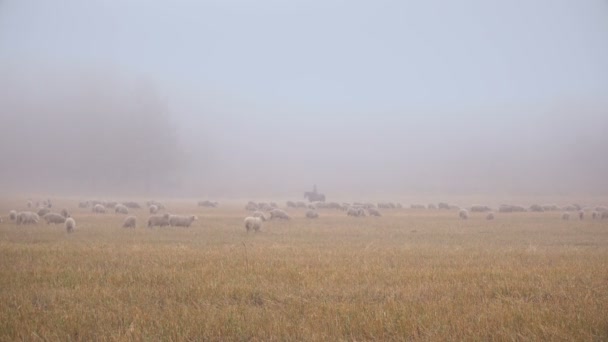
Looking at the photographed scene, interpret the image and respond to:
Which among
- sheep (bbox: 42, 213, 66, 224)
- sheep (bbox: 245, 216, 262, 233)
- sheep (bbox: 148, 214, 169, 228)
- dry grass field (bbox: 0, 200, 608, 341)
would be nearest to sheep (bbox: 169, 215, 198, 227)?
sheep (bbox: 148, 214, 169, 228)

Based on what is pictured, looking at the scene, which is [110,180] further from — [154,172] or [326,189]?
[326,189]

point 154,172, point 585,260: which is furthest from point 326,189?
point 585,260

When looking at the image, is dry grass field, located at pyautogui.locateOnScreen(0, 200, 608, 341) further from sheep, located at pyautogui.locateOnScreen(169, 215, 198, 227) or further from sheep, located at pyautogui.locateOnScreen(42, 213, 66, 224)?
sheep, located at pyautogui.locateOnScreen(42, 213, 66, 224)

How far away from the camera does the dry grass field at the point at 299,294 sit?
255 inches

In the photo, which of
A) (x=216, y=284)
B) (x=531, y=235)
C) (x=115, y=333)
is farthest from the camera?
(x=531, y=235)

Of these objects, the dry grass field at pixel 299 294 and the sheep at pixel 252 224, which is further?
the sheep at pixel 252 224

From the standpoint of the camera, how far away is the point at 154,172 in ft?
Answer: 357

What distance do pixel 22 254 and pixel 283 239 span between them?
1065cm

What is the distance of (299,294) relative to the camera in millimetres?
8703

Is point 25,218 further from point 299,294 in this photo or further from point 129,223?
point 299,294

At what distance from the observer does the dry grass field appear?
21.2 ft

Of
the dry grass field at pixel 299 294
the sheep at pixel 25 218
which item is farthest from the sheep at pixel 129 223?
the dry grass field at pixel 299 294

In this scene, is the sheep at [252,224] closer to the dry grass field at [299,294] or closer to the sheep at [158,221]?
the sheep at [158,221]

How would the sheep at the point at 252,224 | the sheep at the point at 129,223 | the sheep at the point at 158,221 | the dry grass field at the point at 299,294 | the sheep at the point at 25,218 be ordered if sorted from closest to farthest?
the dry grass field at the point at 299,294, the sheep at the point at 252,224, the sheep at the point at 129,223, the sheep at the point at 25,218, the sheep at the point at 158,221
